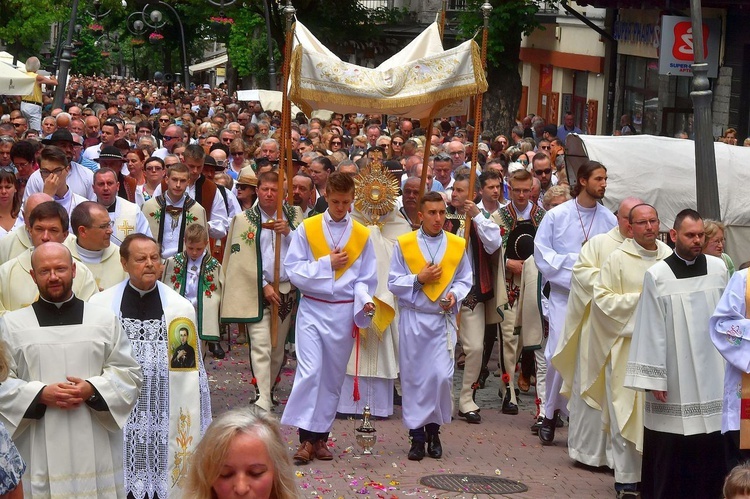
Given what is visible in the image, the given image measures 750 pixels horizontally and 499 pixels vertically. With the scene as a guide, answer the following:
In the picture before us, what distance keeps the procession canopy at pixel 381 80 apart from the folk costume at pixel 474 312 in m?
1.03

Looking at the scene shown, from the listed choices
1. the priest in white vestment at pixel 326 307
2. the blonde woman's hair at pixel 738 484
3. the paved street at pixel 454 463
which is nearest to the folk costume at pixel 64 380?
the paved street at pixel 454 463

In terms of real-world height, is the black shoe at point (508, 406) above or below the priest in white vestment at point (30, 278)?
below

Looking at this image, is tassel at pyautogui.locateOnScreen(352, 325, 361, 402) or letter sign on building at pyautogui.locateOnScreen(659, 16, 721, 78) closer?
tassel at pyautogui.locateOnScreen(352, 325, 361, 402)

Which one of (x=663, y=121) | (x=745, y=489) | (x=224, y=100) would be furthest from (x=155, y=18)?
(x=745, y=489)

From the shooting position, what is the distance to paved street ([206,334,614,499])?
9.32 meters

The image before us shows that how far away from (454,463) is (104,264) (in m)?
2.97

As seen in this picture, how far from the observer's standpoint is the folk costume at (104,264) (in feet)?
27.7

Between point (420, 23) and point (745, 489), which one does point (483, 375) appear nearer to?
point (745, 489)

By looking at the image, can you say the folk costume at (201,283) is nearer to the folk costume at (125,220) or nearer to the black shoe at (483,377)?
the folk costume at (125,220)

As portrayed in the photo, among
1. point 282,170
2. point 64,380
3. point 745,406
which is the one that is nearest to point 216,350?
point 282,170

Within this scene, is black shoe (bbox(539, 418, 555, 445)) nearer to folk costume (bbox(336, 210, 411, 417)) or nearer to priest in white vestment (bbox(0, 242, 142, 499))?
folk costume (bbox(336, 210, 411, 417))

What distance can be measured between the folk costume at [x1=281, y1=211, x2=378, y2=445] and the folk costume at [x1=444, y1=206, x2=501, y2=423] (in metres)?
1.56

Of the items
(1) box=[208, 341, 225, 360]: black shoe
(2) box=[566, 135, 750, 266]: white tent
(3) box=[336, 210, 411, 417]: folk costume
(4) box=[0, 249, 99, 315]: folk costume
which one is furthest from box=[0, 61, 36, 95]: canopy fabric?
(4) box=[0, 249, 99, 315]: folk costume

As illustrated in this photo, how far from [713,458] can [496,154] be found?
453 inches
